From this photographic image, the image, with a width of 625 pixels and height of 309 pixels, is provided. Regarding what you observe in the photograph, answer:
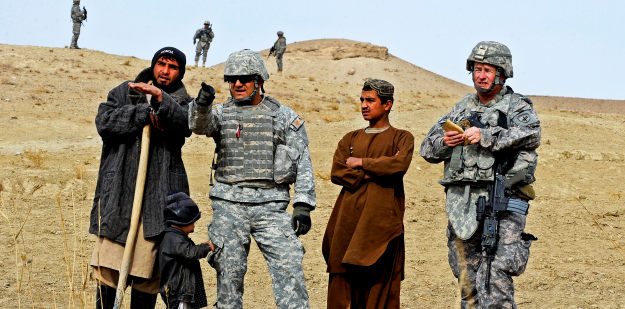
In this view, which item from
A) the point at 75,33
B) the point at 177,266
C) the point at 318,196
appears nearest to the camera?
the point at 177,266

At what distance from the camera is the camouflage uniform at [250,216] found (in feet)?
13.0

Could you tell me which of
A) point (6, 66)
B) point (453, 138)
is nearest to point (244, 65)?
point (453, 138)

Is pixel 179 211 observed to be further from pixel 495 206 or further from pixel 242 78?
pixel 495 206

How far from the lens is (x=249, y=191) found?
404cm

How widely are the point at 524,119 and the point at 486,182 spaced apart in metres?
0.47

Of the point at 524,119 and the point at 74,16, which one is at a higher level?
the point at 74,16

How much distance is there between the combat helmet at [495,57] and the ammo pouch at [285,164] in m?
1.29

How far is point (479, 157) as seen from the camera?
4047 mm

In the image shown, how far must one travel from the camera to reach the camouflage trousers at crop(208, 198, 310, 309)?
396cm

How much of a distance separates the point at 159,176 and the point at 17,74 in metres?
20.2

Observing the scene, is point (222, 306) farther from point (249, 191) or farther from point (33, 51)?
point (33, 51)

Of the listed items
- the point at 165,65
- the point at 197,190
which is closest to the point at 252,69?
the point at 165,65

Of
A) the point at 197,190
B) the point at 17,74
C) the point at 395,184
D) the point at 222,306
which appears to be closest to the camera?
the point at 222,306

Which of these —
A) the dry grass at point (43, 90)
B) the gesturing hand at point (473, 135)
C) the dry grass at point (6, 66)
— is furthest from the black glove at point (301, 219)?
the dry grass at point (6, 66)
